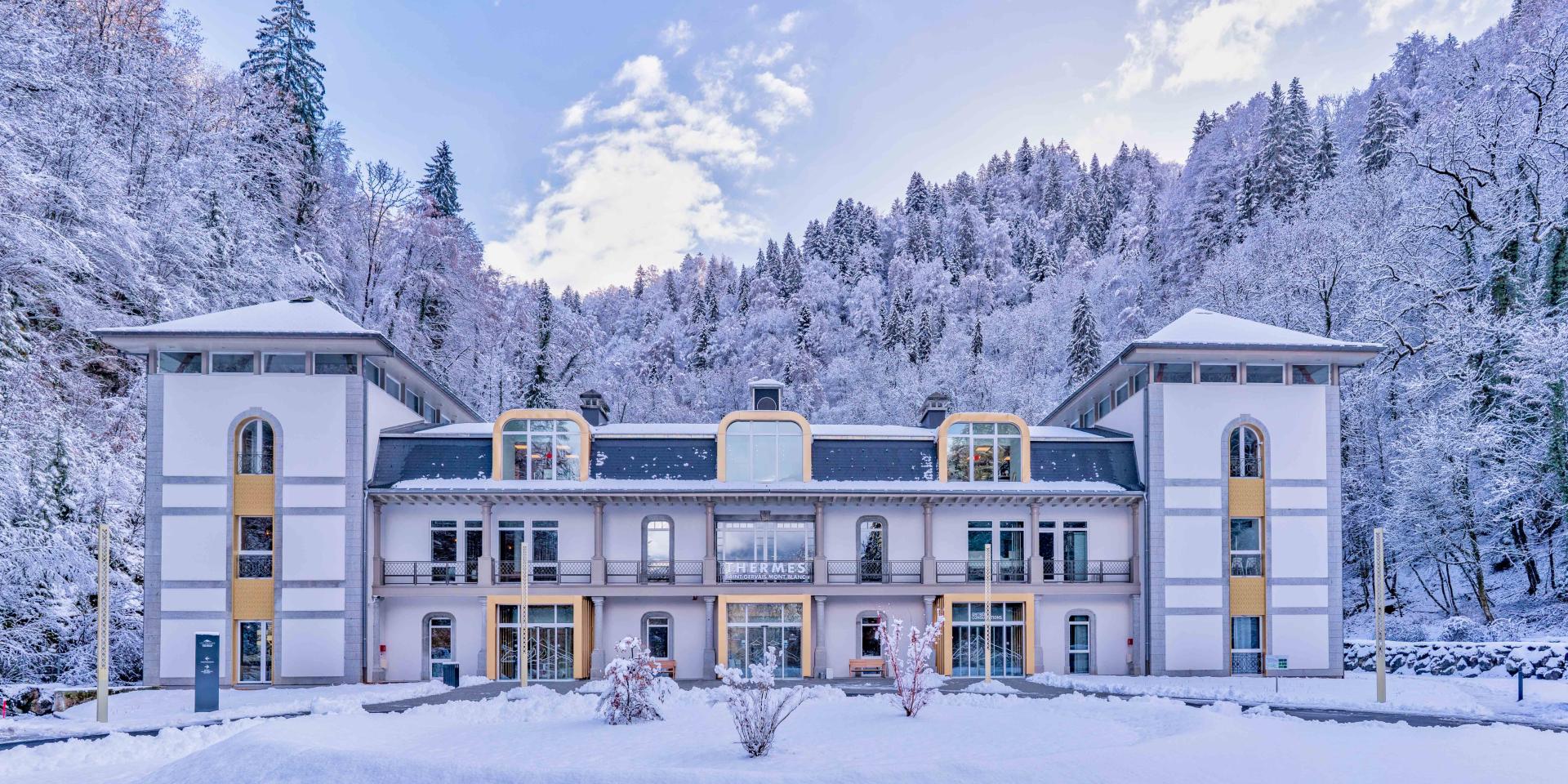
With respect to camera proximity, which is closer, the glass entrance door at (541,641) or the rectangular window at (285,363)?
the rectangular window at (285,363)

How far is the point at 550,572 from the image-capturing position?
29047mm

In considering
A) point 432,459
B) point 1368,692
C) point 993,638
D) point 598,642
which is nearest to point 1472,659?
point 1368,692

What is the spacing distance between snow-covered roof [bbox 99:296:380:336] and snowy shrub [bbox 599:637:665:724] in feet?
43.1

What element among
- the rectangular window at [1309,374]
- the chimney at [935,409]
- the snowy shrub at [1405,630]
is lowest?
the snowy shrub at [1405,630]

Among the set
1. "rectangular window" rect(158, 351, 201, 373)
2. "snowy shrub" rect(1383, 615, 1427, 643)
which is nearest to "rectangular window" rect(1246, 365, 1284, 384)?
"snowy shrub" rect(1383, 615, 1427, 643)

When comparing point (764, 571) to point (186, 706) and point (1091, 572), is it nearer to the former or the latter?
point (1091, 572)

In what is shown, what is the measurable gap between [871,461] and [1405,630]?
19968 mm

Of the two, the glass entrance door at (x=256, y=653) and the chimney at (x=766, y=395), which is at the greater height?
the chimney at (x=766, y=395)

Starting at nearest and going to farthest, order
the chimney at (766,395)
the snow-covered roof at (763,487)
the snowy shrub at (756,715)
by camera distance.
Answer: the snowy shrub at (756,715) → the snow-covered roof at (763,487) → the chimney at (766,395)

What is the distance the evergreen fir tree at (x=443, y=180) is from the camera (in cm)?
6106

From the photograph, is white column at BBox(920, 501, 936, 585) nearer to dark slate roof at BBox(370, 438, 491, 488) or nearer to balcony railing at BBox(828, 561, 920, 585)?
balcony railing at BBox(828, 561, 920, 585)

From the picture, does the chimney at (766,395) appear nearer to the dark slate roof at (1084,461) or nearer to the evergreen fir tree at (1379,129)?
the dark slate roof at (1084,461)

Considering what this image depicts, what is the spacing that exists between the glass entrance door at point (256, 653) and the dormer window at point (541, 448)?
7.79 metres

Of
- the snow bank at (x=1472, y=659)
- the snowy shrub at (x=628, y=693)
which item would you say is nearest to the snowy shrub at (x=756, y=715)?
the snowy shrub at (x=628, y=693)
